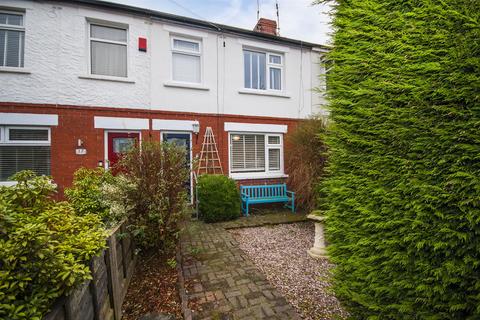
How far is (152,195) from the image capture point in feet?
11.5

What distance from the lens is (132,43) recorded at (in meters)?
6.96

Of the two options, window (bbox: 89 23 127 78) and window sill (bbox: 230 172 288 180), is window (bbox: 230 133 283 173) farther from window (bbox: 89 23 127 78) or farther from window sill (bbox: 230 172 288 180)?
window (bbox: 89 23 127 78)

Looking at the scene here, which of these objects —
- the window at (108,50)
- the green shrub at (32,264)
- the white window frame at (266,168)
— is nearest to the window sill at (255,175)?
the white window frame at (266,168)

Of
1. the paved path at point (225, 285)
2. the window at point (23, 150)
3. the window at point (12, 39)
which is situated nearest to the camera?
the paved path at point (225, 285)

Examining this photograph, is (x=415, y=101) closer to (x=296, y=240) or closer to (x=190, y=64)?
(x=296, y=240)

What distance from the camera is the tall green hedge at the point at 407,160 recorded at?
1.35 m

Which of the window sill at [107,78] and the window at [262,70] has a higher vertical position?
the window at [262,70]

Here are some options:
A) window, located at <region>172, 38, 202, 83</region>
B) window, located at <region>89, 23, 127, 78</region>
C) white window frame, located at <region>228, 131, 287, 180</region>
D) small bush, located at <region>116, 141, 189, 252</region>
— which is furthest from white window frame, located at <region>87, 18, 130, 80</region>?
small bush, located at <region>116, 141, 189, 252</region>

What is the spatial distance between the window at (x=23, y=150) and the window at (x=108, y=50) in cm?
242

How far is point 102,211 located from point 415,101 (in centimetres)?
399

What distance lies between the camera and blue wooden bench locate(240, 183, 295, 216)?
24.4ft

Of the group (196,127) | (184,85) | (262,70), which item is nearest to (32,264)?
(196,127)

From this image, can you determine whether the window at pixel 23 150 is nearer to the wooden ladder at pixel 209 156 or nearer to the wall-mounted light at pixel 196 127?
the wall-mounted light at pixel 196 127

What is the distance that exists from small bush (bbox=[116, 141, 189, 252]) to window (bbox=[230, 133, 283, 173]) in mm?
4525
